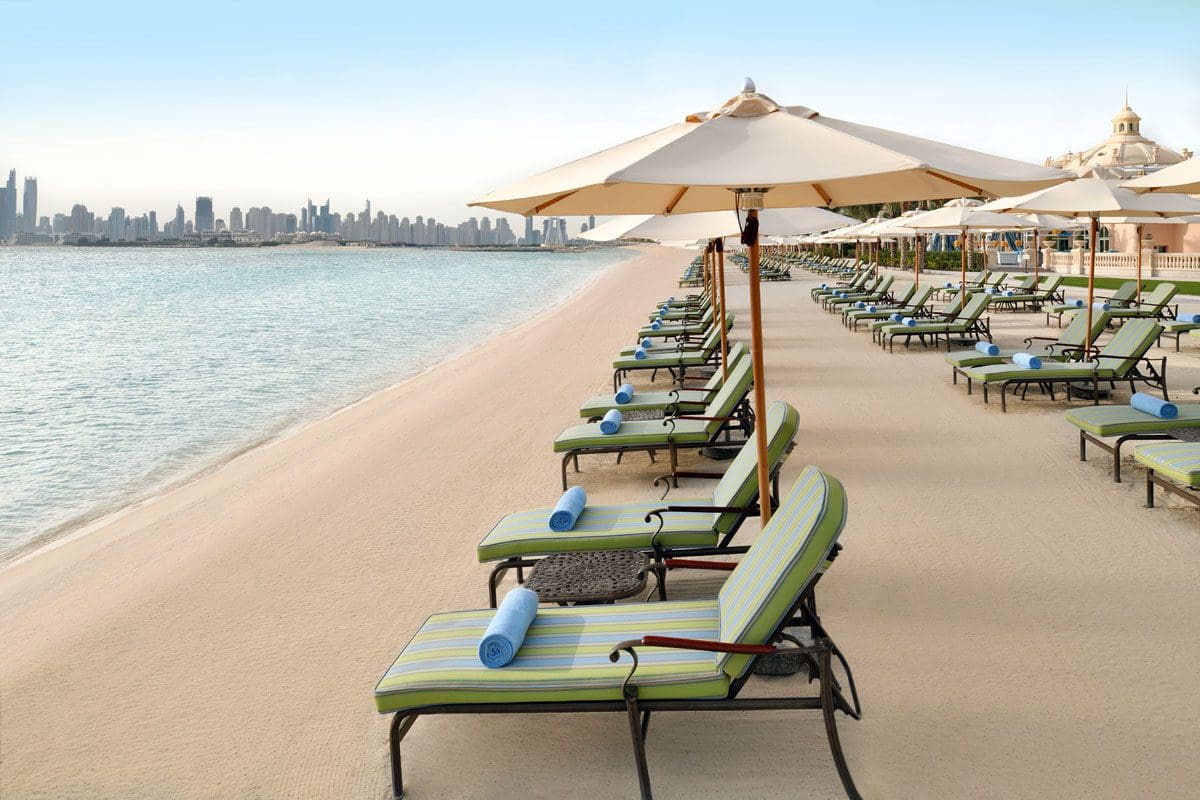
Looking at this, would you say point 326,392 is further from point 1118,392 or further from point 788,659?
point 788,659

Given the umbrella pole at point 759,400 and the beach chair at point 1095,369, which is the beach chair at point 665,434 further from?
the beach chair at point 1095,369

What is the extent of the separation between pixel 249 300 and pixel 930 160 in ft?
177

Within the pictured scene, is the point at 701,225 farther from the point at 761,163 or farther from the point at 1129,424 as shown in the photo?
Answer: the point at 761,163

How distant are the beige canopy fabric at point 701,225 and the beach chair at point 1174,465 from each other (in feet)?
13.1

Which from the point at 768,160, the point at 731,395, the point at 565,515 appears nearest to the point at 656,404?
the point at 731,395

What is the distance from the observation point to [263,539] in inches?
276

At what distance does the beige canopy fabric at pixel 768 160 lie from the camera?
3465 mm

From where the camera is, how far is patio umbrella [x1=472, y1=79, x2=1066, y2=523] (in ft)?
11.4

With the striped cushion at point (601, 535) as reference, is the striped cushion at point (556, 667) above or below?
below

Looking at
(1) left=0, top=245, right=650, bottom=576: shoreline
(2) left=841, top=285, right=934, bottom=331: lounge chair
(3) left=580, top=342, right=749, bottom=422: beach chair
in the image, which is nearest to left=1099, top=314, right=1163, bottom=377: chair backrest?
(3) left=580, top=342, right=749, bottom=422: beach chair

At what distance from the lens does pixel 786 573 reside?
10.9ft

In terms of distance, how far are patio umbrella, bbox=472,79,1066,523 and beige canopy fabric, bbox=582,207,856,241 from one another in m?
4.07

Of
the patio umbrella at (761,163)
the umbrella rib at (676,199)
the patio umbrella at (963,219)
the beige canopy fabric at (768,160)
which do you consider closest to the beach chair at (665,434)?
the umbrella rib at (676,199)

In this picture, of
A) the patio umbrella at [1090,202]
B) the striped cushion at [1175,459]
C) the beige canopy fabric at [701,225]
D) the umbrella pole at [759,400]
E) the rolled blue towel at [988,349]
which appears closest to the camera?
the umbrella pole at [759,400]
